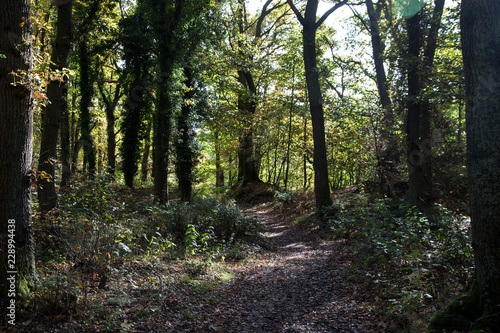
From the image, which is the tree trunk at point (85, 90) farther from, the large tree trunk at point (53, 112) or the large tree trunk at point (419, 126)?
the large tree trunk at point (419, 126)

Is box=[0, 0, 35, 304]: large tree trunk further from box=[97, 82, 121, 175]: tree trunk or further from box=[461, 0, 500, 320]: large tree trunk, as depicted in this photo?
box=[97, 82, 121, 175]: tree trunk

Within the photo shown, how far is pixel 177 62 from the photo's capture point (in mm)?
13297

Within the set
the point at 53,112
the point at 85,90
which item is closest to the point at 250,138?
the point at 85,90

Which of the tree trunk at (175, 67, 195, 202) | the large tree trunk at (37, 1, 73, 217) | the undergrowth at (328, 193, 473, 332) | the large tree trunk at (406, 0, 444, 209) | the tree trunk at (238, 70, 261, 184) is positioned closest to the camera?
the undergrowth at (328, 193, 473, 332)

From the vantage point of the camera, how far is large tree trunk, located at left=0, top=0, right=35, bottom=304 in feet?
12.9

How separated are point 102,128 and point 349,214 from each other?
84.0 feet

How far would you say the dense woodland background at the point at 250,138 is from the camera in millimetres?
5074

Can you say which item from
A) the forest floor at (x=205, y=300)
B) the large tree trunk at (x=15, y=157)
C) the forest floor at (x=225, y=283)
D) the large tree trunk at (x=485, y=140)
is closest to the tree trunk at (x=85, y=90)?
the forest floor at (x=225, y=283)

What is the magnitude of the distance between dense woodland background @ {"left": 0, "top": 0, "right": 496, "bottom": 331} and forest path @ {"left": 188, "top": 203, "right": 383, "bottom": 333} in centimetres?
54

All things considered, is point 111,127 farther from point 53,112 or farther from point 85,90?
point 53,112

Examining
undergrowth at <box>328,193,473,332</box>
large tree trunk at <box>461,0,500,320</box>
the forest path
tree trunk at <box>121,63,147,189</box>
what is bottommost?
the forest path

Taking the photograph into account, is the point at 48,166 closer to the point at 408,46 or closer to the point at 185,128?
the point at 185,128

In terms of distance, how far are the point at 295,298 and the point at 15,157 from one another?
5188 millimetres

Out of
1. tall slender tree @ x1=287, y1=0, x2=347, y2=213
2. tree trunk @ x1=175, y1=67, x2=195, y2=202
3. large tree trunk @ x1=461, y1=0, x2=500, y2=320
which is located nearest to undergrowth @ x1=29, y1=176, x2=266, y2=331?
large tree trunk @ x1=461, y1=0, x2=500, y2=320
